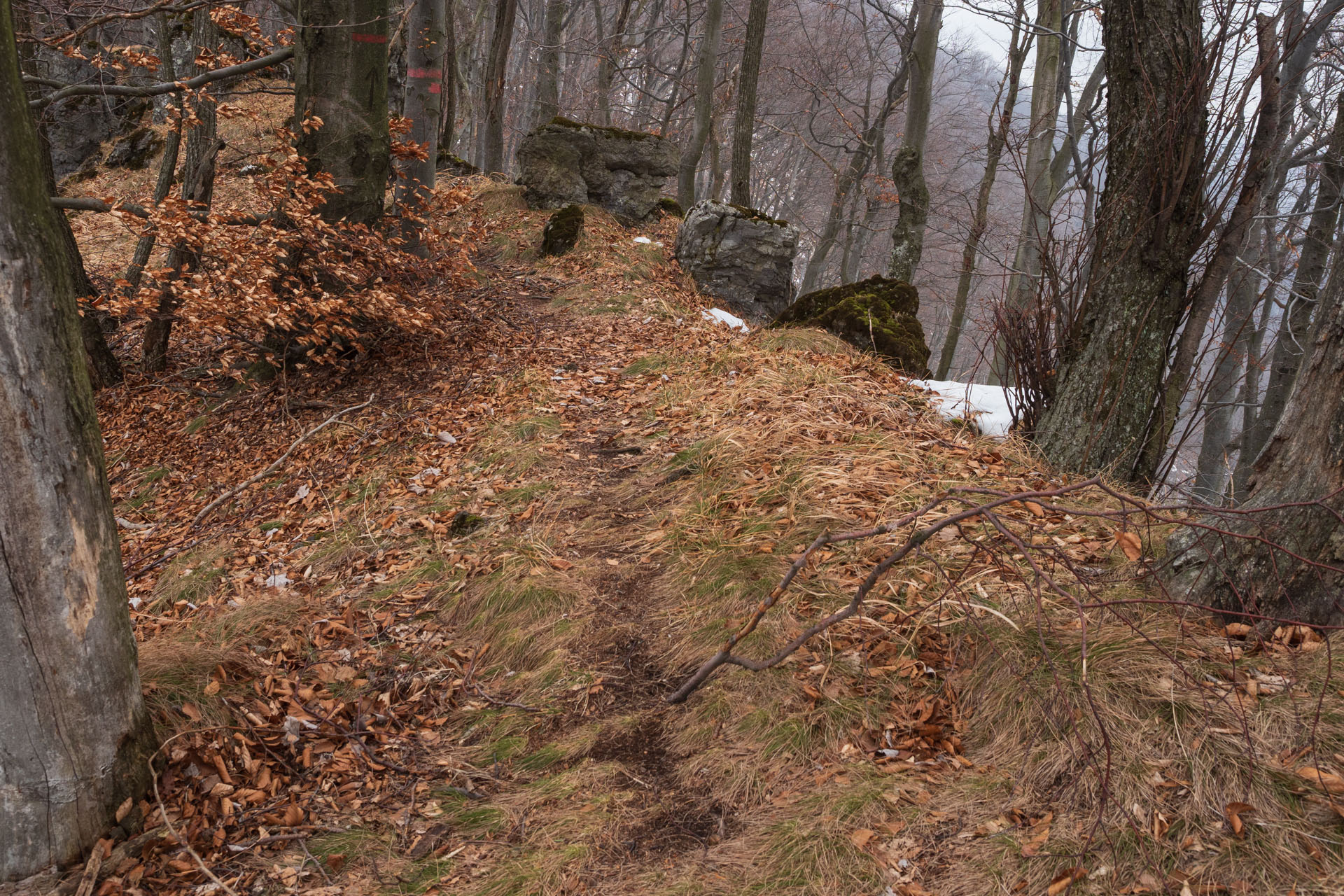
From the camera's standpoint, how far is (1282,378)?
8094 millimetres

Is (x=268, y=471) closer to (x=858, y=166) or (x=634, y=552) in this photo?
(x=634, y=552)

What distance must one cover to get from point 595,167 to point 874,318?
5959 millimetres

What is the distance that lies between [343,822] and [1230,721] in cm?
283

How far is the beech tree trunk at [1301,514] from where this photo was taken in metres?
2.40

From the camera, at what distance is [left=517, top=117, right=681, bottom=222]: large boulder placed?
11.4 m

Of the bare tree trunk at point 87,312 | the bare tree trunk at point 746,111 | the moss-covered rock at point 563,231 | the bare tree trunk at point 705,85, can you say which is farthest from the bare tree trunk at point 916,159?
the bare tree trunk at point 87,312

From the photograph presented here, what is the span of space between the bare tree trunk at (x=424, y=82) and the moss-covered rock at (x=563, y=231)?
2094 millimetres

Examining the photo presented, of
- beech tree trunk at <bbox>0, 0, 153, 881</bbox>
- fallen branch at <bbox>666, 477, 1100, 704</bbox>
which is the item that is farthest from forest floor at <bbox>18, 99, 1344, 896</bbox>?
beech tree trunk at <bbox>0, 0, 153, 881</bbox>

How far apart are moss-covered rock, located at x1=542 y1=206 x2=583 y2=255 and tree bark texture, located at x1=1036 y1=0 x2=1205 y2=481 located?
706 cm

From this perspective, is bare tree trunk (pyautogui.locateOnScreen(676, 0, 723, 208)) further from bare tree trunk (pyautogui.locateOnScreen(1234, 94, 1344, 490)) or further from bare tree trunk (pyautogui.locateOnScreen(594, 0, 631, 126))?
bare tree trunk (pyautogui.locateOnScreen(1234, 94, 1344, 490))

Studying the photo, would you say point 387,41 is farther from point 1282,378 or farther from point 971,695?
point 1282,378

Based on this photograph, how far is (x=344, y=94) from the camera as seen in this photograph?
592 cm

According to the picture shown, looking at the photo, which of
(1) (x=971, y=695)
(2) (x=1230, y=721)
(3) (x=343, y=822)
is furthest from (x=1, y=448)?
(2) (x=1230, y=721)

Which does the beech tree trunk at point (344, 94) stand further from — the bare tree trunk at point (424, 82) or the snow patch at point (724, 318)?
the snow patch at point (724, 318)
